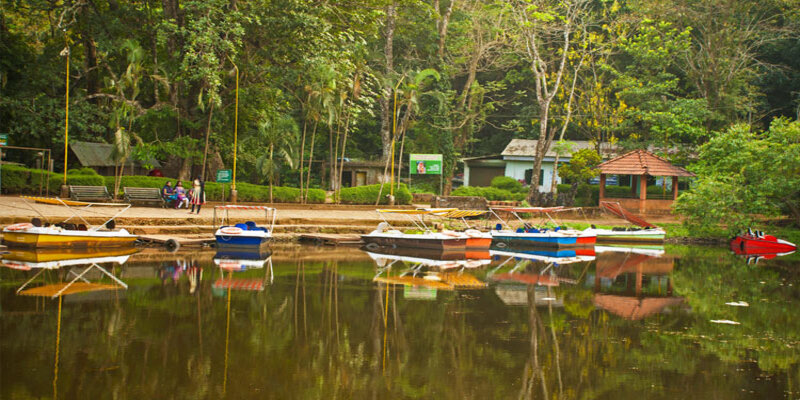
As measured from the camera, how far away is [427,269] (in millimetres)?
19422

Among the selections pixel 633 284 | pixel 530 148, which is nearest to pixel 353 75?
pixel 530 148

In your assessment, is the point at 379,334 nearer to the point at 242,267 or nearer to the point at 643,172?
the point at 242,267

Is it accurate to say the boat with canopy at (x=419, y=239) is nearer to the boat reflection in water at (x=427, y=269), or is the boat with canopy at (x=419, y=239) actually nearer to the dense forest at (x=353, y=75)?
the boat reflection in water at (x=427, y=269)

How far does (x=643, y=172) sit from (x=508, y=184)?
8532 mm

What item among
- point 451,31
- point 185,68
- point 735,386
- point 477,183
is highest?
point 451,31

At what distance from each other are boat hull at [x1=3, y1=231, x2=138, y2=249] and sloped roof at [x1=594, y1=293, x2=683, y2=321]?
13.7m

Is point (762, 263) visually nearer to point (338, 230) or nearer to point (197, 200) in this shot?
point (338, 230)

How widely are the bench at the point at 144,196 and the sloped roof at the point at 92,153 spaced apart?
614 centimetres

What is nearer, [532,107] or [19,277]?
[19,277]

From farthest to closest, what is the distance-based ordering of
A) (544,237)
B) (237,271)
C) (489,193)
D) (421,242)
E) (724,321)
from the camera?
(489,193) → (544,237) → (421,242) → (237,271) → (724,321)

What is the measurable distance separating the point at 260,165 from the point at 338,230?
9.48 metres

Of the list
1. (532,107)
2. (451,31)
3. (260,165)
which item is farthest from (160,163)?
(532,107)

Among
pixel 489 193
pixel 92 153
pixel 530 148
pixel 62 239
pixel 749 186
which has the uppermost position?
pixel 530 148

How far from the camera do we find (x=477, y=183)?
48.4 metres
